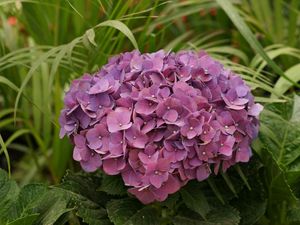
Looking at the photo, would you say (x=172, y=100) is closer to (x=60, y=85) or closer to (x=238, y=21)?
(x=238, y=21)

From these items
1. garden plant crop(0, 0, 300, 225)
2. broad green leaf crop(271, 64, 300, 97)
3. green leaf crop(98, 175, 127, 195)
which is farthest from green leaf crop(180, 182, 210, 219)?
broad green leaf crop(271, 64, 300, 97)

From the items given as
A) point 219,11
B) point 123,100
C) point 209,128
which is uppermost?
point 123,100

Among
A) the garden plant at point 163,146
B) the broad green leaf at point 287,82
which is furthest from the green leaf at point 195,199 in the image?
the broad green leaf at point 287,82

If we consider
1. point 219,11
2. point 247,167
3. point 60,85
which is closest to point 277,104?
point 247,167

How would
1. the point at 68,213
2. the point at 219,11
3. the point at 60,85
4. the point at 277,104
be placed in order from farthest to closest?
the point at 219,11 → the point at 60,85 → the point at 277,104 → the point at 68,213

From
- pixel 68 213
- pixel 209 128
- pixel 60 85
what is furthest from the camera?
pixel 60 85

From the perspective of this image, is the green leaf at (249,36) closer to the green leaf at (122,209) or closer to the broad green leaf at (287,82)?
the broad green leaf at (287,82)
